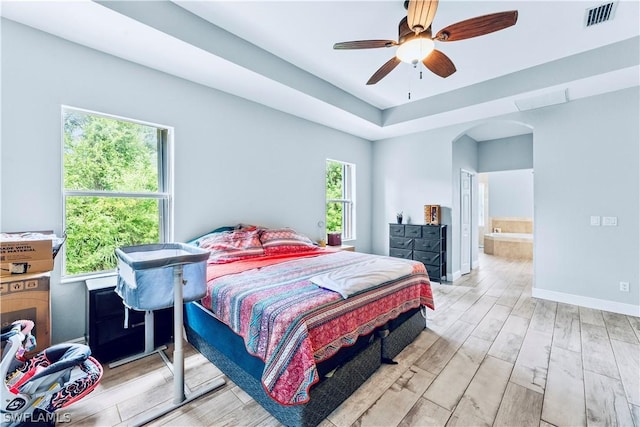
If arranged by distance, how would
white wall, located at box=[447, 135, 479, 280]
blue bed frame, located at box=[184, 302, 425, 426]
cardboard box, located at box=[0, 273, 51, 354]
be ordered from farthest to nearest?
white wall, located at box=[447, 135, 479, 280]
cardboard box, located at box=[0, 273, 51, 354]
blue bed frame, located at box=[184, 302, 425, 426]

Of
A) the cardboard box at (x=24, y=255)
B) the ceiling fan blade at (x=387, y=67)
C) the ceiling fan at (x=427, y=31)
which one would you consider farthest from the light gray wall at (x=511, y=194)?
the cardboard box at (x=24, y=255)

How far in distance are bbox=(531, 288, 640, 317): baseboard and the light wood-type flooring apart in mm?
394

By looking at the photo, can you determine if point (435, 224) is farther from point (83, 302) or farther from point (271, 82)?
point (83, 302)

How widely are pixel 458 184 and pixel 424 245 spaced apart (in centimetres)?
136

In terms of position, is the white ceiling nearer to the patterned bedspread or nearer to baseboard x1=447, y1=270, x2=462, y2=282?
the patterned bedspread

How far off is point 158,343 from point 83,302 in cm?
76

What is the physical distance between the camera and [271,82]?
10.3 feet

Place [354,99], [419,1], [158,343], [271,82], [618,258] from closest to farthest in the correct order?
[419,1]
[158,343]
[271,82]
[618,258]
[354,99]

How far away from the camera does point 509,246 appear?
7.34 m

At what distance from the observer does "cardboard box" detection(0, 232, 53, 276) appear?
1.72 meters

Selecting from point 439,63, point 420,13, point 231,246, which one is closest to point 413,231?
point 439,63

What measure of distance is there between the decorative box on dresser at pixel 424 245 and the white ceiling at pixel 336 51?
1889mm

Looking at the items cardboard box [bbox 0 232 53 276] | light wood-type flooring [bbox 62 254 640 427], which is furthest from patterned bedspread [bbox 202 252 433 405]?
cardboard box [bbox 0 232 53 276]

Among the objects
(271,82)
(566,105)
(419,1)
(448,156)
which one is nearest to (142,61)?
(271,82)
